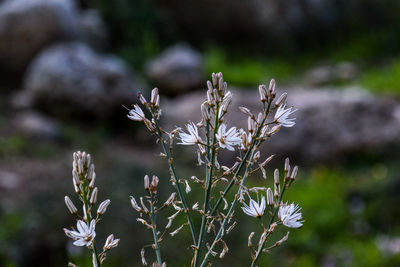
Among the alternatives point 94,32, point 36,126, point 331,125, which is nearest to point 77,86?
point 36,126

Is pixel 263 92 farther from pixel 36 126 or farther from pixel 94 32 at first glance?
pixel 94 32

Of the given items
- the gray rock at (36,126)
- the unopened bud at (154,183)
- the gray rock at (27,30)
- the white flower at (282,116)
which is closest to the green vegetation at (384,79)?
the gray rock at (36,126)

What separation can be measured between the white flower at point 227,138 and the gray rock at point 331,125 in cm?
690

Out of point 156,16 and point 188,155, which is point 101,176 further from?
point 156,16

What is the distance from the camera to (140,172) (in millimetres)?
5602

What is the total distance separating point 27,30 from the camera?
406 inches

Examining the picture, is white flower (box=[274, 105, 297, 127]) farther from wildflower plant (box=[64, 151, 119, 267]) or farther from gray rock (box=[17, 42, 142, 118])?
gray rock (box=[17, 42, 142, 118])

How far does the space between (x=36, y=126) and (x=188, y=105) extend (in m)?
2.32

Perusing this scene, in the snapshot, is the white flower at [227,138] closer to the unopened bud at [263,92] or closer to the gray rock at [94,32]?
the unopened bud at [263,92]

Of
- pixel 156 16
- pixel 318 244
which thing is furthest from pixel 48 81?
pixel 318 244

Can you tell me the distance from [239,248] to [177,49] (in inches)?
303

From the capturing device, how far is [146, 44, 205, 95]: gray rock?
10523 mm

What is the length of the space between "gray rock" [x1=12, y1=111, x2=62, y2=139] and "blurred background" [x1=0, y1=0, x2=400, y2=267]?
29 millimetres

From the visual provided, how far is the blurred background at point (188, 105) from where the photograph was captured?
445 centimetres
